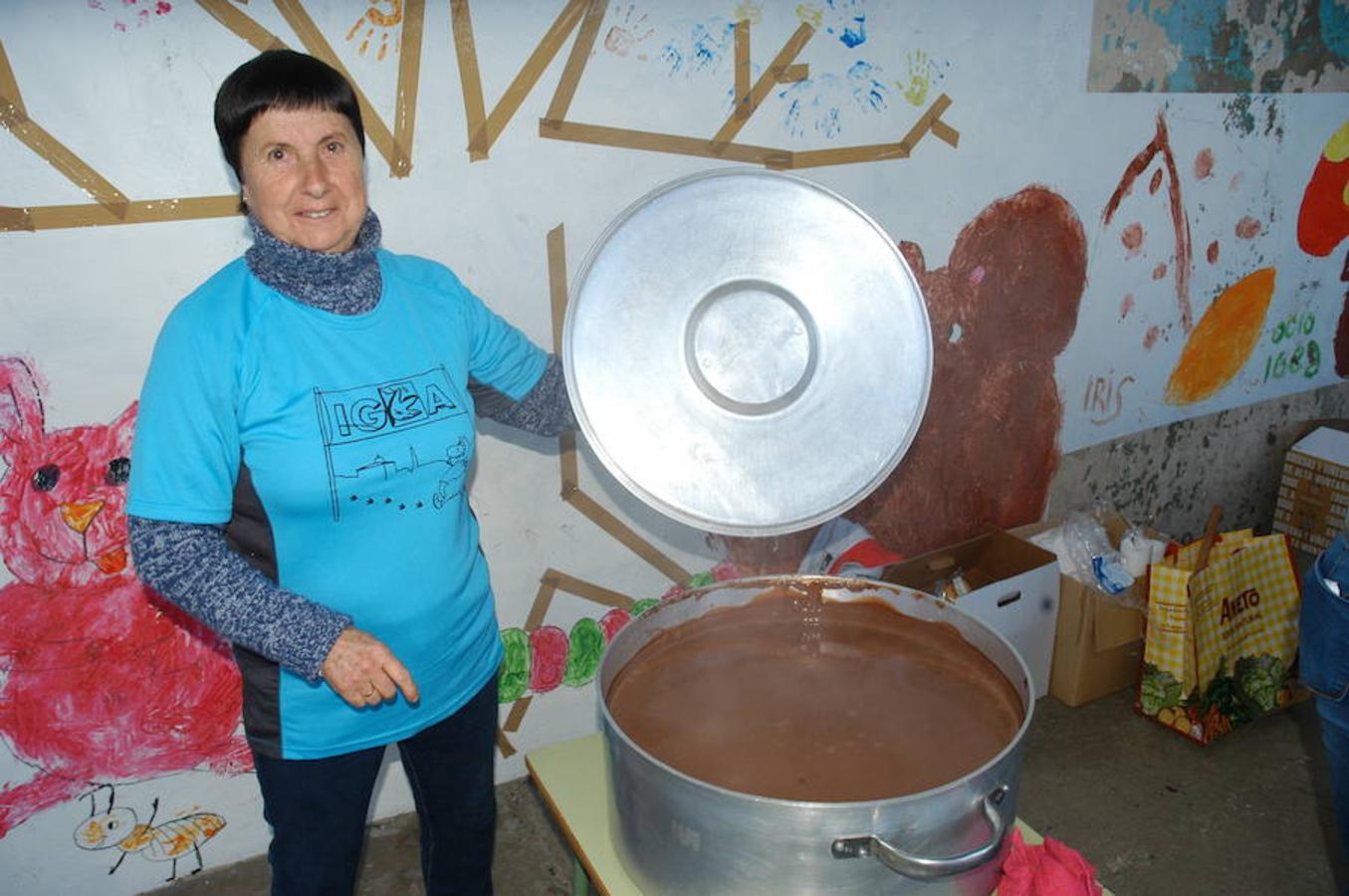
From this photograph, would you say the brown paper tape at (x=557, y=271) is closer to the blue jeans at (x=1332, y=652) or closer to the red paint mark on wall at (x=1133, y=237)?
the blue jeans at (x=1332, y=652)

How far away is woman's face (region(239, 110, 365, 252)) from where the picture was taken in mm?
1503

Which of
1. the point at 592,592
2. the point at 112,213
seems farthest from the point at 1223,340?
the point at 112,213

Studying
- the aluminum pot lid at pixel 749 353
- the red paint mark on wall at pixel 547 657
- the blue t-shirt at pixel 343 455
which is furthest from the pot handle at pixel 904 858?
the red paint mark on wall at pixel 547 657

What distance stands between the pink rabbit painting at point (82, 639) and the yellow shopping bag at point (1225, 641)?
2.61 metres

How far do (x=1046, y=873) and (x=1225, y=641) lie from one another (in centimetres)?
206

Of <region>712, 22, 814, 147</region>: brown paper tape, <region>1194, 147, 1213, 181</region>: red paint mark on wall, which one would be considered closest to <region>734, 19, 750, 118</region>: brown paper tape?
<region>712, 22, 814, 147</region>: brown paper tape

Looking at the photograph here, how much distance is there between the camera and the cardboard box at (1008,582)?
9.57ft

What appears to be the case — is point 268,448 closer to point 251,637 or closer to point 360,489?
point 360,489

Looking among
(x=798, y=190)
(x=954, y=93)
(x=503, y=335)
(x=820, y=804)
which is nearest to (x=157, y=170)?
(x=503, y=335)

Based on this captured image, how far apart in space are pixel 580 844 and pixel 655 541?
1264 mm

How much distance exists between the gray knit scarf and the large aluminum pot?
0.75 m

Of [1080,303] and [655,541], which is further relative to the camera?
[1080,303]

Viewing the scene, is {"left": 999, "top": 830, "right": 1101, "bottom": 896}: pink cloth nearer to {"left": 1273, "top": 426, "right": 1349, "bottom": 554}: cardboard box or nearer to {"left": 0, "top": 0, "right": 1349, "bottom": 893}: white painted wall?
{"left": 0, "top": 0, "right": 1349, "bottom": 893}: white painted wall

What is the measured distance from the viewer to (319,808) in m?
1.65
